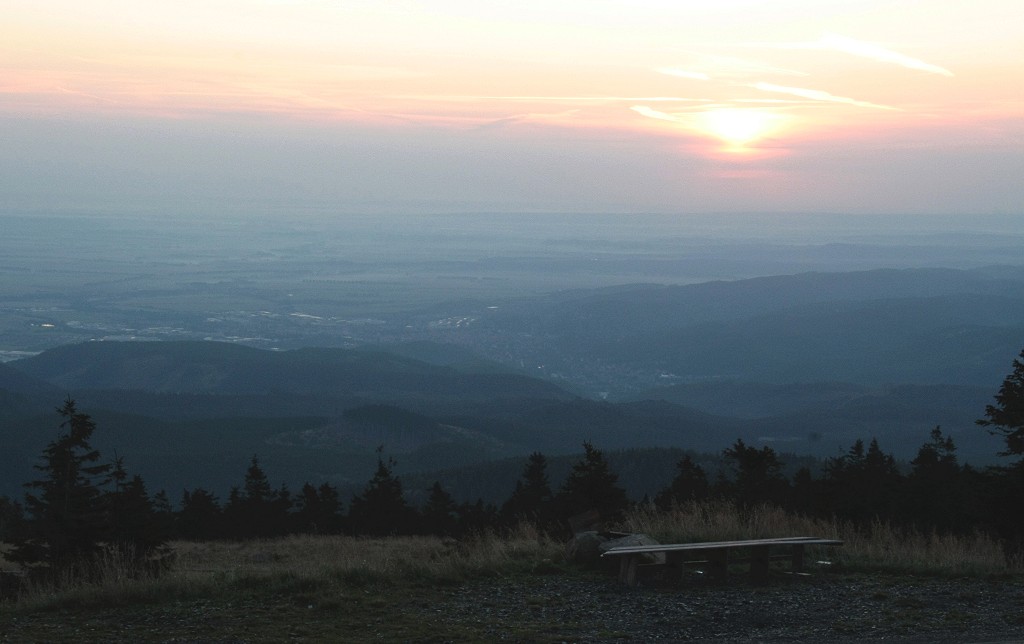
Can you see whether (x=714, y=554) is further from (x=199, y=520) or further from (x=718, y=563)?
(x=199, y=520)

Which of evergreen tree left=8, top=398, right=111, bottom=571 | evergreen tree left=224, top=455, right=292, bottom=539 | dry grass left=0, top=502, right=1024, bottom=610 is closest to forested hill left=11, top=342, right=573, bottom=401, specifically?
evergreen tree left=224, top=455, right=292, bottom=539

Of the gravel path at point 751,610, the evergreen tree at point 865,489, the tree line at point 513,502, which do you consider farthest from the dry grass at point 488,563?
the evergreen tree at point 865,489

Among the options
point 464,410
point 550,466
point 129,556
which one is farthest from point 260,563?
point 464,410

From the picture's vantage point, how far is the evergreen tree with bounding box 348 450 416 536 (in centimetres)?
3186

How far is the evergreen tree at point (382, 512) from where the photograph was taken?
3186cm

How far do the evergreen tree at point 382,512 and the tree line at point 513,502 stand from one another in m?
0.07

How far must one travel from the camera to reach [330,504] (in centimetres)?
3556

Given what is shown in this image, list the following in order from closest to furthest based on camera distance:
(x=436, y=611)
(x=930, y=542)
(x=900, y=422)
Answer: (x=436, y=611) → (x=930, y=542) → (x=900, y=422)

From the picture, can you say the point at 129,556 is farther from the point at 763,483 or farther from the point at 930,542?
the point at 763,483

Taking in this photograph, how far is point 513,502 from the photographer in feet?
112

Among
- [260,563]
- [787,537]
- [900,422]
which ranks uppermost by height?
[787,537]

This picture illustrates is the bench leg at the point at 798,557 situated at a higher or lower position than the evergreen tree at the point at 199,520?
higher

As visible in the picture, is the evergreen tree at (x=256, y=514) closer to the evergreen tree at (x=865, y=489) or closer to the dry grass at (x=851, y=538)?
the evergreen tree at (x=865, y=489)

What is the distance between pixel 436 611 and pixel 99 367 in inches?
6782
